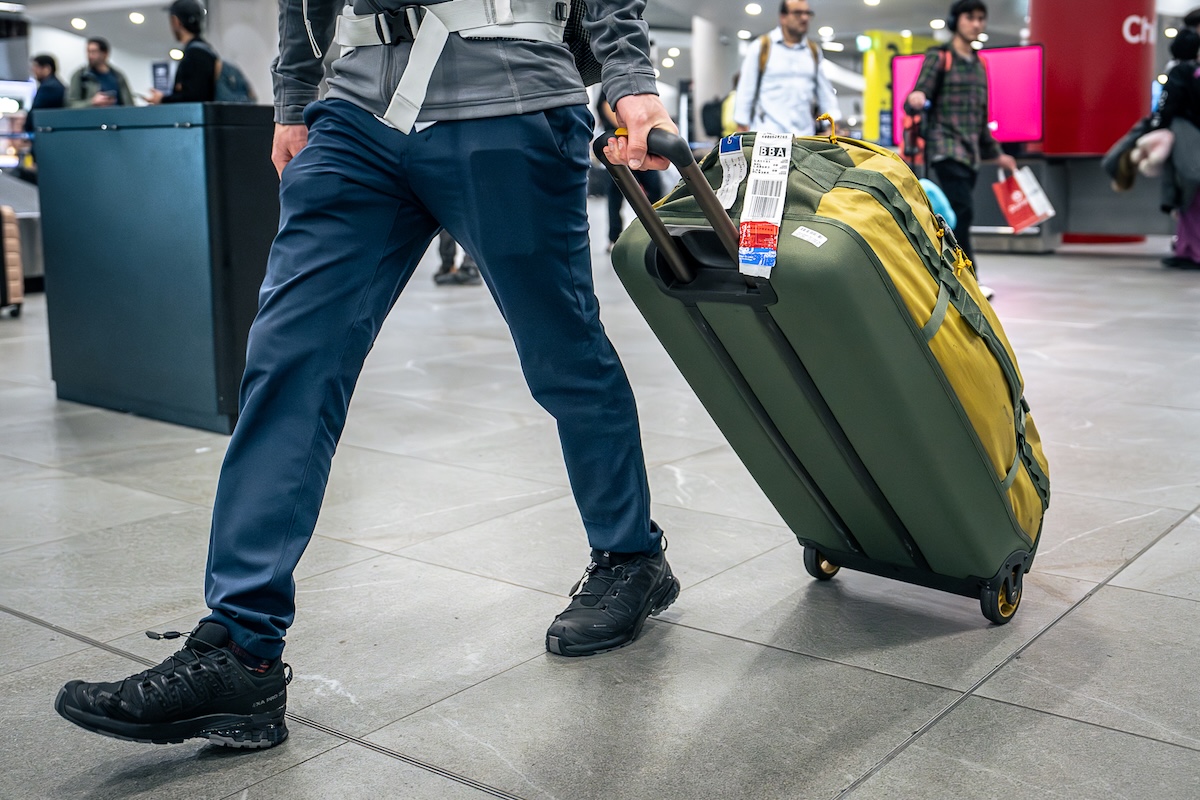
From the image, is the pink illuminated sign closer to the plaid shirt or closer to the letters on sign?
the letters on sign

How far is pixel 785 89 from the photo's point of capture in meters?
6.89

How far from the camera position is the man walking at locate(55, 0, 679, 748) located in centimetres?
165

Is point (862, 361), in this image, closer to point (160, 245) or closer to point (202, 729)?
point (202, 729)

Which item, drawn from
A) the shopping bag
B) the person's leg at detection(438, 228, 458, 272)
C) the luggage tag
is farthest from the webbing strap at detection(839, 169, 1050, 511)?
the person's leg at detection(438, 228, 458, 272)

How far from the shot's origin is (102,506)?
3.04 m

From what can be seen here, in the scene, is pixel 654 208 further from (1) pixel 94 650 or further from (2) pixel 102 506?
(2) pixel 102 506

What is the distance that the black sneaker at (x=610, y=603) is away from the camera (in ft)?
6.69

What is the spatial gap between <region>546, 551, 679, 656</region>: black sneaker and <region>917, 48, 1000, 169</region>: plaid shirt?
214 inches

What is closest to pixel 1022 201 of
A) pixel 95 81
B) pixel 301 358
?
pixel 301 358

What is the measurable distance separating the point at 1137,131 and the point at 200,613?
29.0ft

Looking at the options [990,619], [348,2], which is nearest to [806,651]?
[990,619]

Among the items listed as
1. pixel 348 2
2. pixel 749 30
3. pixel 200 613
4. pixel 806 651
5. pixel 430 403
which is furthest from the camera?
pixel 749 30

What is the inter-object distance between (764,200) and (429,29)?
21.8 inches

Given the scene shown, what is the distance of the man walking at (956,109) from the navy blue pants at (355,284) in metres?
5.36
